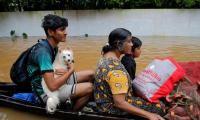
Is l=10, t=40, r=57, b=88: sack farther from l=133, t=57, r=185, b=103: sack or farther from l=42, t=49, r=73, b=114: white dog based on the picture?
l=133, t=57, r=185, b=103: sack

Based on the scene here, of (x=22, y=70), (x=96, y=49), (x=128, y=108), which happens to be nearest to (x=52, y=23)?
(x=22, y=70)

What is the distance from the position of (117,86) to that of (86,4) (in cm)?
1234

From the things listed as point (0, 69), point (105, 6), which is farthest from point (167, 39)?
point (0, 69)

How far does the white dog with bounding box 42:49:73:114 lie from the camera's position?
4012mm

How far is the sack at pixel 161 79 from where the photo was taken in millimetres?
3770

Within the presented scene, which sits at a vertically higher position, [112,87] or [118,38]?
[118,38]

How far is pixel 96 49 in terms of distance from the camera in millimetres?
11898

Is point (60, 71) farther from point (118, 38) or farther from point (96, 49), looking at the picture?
point (96, 49)

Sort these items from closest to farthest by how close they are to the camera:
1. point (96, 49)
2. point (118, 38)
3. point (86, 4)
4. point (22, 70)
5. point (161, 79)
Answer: point (118, 38) < point (161, 79) < point (22, 70) < point (96, 49) < point (86, 4)

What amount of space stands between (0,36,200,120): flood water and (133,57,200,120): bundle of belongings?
4791mm

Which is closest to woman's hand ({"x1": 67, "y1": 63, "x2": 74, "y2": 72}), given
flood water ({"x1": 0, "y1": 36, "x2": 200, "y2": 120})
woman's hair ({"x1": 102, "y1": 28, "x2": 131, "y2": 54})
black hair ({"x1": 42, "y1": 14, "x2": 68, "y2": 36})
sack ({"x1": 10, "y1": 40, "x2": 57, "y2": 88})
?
sack ({"x1": 10, "y1": 40, "x2": 57, "y2": 88})

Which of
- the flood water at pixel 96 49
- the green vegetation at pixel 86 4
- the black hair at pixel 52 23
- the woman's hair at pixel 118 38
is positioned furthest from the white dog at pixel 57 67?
the green vegetation at pixel 86 4

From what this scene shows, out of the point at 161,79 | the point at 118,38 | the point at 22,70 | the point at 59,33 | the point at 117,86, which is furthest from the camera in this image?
the point at 22,70

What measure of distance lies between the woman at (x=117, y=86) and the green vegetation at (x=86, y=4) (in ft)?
37.4
